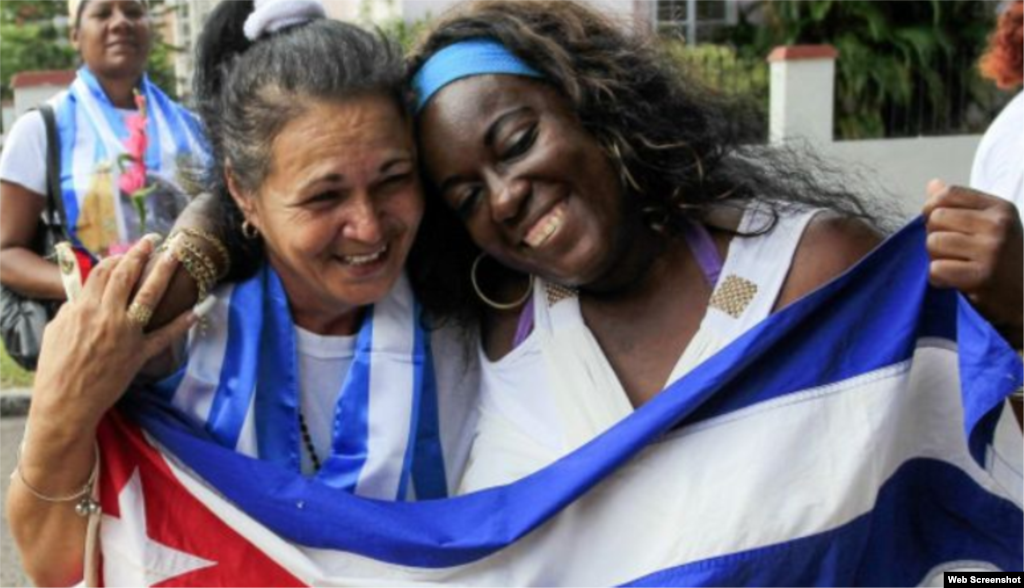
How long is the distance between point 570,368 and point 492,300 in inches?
10.8

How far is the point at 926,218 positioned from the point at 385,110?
2.98ft

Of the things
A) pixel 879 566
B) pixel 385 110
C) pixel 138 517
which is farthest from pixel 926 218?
pixel 138 517

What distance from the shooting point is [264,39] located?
7.57ft

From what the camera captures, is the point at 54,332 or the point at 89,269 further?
the point at 89,269

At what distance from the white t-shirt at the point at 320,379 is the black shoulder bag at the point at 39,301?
6.18ft

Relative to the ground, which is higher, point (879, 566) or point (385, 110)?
point (385, 110)

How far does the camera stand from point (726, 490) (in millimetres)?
2096

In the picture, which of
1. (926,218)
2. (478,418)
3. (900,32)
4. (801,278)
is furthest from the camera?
(900,32)

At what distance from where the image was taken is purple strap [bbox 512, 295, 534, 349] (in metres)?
2.43

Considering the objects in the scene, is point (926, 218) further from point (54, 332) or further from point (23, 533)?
point (23, 533)

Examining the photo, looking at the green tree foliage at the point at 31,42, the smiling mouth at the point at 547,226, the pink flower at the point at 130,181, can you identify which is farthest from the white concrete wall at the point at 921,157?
the green tree foliage at the point at 31,42

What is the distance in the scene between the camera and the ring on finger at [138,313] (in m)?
2.13

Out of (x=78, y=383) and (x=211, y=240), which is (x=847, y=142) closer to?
(x=211, y=240)

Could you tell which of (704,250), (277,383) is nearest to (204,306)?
(277,383)
